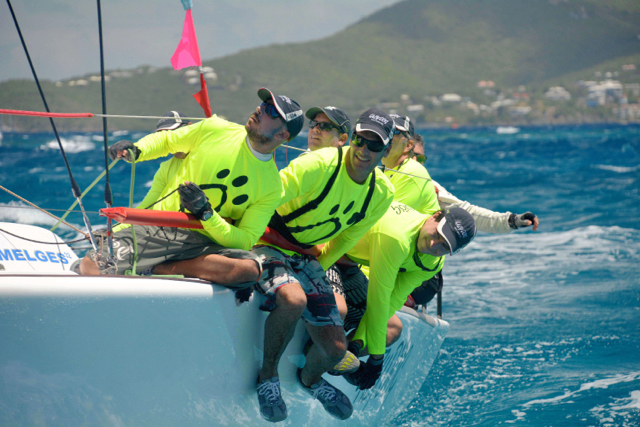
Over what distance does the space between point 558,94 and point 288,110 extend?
120967 mm

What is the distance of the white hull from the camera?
222 centimetres

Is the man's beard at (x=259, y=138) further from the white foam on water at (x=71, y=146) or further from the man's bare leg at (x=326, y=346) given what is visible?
the white foam on water at (x=71, y=146)

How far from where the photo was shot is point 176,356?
2525 mm

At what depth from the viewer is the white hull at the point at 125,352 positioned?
2225 mm

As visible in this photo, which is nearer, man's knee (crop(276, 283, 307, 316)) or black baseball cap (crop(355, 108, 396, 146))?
man's knee (crop(276, 283, 307, 316))

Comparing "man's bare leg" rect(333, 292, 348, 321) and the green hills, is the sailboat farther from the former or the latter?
the green hills

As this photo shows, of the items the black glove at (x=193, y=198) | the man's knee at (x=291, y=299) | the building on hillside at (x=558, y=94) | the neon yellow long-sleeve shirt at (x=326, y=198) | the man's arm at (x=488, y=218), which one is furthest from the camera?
the building on hillside at (x=558, y=94)

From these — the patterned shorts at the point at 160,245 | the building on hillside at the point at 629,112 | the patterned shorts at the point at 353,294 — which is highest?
the patterned shorts at the point at 160,245

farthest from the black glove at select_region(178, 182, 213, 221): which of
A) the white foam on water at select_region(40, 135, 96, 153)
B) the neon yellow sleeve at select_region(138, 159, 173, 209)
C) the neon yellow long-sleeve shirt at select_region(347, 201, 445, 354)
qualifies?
the white foam on water at select_region(40, 135, 96, 153)

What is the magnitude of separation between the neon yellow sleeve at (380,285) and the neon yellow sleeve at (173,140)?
43.0 inches

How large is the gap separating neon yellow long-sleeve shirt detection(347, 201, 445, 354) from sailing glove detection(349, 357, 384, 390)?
0.08 metres

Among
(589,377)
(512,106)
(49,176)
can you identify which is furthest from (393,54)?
(589,377)

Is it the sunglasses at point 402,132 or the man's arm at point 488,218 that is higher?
the sunglasses at point 402,132

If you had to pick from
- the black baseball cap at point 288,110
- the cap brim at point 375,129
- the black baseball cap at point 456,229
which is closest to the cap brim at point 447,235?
the black baseball cap at point 456,229
